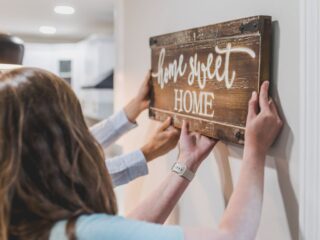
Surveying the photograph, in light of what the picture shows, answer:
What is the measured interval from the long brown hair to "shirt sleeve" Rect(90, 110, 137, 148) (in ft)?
2.29

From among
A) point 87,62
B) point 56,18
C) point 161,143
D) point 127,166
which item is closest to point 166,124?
point 161,143

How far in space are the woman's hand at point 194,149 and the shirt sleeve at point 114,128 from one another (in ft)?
1.29

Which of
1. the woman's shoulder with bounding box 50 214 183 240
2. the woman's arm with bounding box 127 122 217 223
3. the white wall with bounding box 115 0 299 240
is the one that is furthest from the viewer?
the woman's arm with bounding box 127 122 217 223

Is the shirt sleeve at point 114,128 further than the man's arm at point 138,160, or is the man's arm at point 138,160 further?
the shirt sleeve at point 114,128

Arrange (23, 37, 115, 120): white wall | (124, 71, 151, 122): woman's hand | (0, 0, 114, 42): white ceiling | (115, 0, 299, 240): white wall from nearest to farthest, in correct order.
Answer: (115, 0, 299, 240): white wall < (124, 71, 151, 122): woman's hand < (0, 0, 114, 42): white ceiling < (23, 37, 115, 120): white wall

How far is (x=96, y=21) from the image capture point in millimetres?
3418

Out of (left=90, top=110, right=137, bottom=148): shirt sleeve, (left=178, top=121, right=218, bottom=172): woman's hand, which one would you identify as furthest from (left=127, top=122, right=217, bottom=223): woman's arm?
(left=90, top=110, right=137, bottom=148): shirt sleeve

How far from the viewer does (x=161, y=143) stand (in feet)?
3.97

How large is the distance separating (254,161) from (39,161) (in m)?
0.39

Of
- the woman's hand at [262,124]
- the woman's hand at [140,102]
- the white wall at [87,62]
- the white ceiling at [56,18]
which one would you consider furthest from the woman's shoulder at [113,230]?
the white wall at [87,62]

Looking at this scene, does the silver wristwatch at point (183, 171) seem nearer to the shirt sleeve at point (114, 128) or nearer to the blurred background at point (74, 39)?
the shirt sleeve at point (114, 128)

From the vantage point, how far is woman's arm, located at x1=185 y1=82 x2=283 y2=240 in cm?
70

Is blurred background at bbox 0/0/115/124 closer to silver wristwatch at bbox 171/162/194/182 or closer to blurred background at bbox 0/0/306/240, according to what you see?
blurred background at bbox 0/0/306/240

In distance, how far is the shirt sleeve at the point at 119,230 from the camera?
0.61 meters
